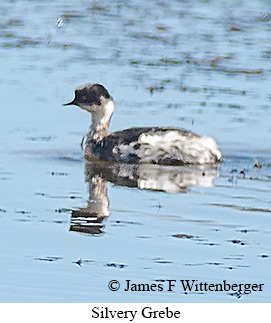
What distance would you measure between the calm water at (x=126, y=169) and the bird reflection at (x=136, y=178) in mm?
26

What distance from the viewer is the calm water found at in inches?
392

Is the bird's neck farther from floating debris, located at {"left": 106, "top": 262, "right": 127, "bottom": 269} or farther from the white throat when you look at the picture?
floating debris, located at {"left": 106, "top": 262, "right": 127, "bottom": 269}

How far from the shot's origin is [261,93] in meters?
18.3

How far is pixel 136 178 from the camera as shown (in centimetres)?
1384

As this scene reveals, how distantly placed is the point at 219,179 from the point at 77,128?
116 inches

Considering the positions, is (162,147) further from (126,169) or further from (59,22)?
(59,22)

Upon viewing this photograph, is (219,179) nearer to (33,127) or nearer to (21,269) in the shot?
(33,127)

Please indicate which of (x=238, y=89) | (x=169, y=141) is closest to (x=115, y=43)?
(x=238, y=89)

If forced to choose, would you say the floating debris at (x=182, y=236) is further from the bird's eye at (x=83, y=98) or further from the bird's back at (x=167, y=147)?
the bird's eye at (x=83, y=98)

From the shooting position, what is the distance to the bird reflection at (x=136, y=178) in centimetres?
1233

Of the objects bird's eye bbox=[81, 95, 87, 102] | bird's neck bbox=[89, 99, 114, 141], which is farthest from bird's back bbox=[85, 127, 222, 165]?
A: bird's eye bbox=[81, 95, 87, 102]
